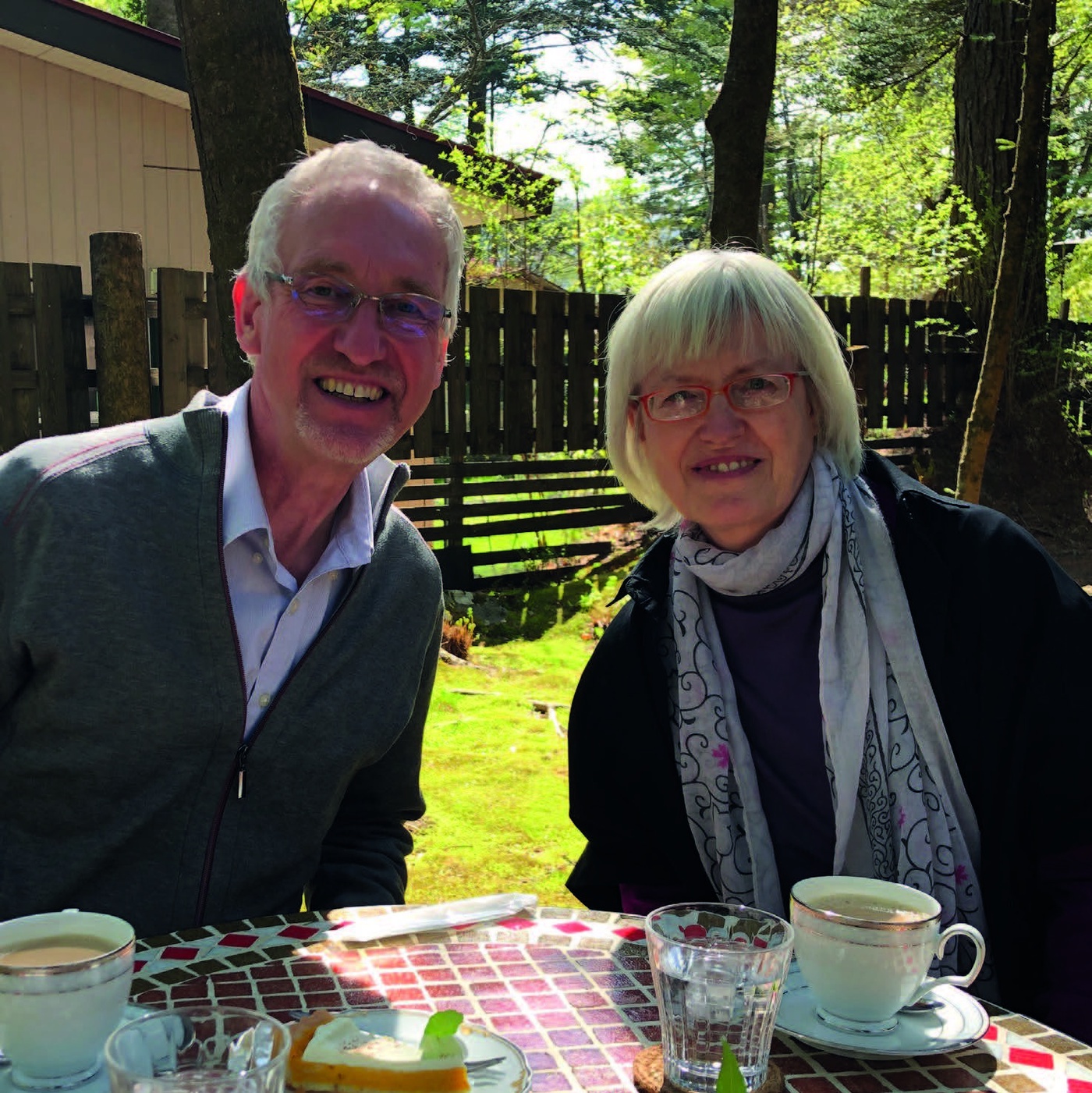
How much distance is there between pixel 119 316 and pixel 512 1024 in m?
4.58

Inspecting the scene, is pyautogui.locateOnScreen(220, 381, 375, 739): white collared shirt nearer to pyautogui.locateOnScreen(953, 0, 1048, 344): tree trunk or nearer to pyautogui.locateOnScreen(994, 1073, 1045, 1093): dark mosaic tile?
pyautogui.locateOnScreen(994, 1073, 1045, 1093): dark mosaic tile

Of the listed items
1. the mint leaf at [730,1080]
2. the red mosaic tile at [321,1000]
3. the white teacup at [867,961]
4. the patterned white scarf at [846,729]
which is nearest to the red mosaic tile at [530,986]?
the red mosaic tile at [321,1000]

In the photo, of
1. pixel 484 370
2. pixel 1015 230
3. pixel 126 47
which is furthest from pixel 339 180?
pixel 126 47

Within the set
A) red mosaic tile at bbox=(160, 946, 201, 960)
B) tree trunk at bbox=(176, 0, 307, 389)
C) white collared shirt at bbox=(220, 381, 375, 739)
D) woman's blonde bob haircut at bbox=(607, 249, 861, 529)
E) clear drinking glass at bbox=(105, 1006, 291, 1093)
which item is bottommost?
red mosaic tile at bbox=(160, 946, 201, 960)

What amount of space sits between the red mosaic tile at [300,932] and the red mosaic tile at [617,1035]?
1.47ft

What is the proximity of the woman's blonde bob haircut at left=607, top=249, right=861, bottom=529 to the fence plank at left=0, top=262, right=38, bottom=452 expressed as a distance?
3940 millimetres

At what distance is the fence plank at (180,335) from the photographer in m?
5.66

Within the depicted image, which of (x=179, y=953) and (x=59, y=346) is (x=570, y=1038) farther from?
(x=59, y=346)

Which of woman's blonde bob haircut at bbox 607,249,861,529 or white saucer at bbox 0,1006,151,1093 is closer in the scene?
white saucer at bbox 0,1006,151,1093

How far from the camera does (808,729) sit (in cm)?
229

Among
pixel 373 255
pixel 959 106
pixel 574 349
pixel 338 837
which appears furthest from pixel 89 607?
pixel 959 106

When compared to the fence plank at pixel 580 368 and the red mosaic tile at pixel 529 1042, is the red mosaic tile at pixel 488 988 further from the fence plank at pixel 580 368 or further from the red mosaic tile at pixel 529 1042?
the fence plank at pixel 580 368

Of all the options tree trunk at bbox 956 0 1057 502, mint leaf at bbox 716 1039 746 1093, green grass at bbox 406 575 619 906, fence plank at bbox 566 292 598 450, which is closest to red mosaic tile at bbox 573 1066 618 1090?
mint leaf at bbox 716 1039 746 1093

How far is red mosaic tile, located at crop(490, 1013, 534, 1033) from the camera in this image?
1333 millimetres
